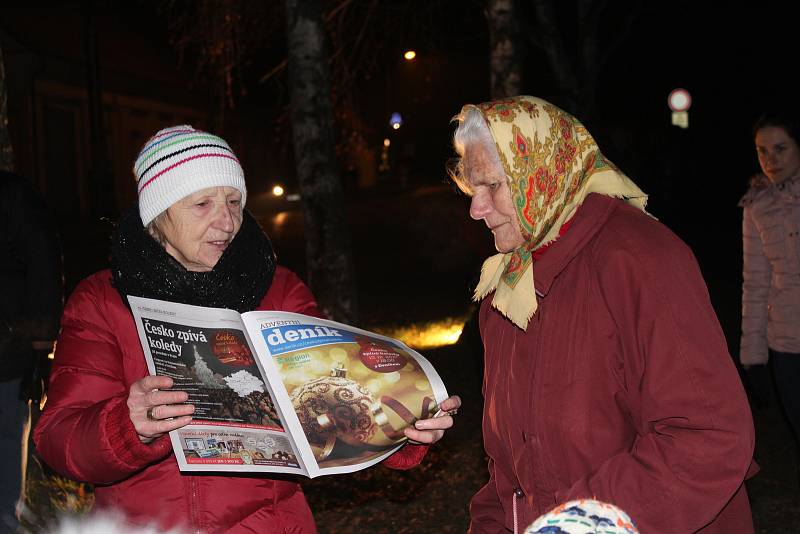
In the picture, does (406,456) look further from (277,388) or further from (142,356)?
(142,356)

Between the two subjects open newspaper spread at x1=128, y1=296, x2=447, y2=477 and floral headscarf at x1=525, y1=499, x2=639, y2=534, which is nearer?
floral headscarf at x1=525, y1=499, x2=639, y2=534

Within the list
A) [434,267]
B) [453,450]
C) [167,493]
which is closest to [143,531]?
→ [167,493]

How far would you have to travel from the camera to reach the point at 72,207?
1146 inches

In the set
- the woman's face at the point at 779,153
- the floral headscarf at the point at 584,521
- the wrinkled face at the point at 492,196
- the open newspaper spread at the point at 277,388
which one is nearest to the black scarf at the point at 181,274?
the open newspaper spread at the point at 277,388

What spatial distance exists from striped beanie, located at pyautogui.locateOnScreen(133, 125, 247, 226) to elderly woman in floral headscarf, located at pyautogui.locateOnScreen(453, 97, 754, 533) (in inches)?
28.9

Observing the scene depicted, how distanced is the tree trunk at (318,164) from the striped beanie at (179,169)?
5637mm

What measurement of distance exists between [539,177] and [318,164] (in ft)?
20.6

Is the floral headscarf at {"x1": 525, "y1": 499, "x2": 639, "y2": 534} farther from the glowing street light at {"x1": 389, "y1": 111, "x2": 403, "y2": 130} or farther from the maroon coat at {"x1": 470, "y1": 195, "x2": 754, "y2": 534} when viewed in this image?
the glowing street light at {"x1": 389, "y1": 111, "x2": 403, "y2": 130}

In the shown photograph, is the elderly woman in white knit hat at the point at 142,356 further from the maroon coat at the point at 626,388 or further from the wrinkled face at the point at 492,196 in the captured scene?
the wrinkled face at the point at 492,196

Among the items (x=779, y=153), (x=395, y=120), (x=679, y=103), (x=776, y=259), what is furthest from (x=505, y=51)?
(x=395, y=120)

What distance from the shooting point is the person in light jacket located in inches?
188

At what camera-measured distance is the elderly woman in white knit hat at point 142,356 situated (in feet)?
7.67

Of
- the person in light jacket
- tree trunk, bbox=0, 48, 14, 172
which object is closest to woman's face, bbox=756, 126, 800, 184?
the person in light jacket

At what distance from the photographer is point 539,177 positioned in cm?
231
